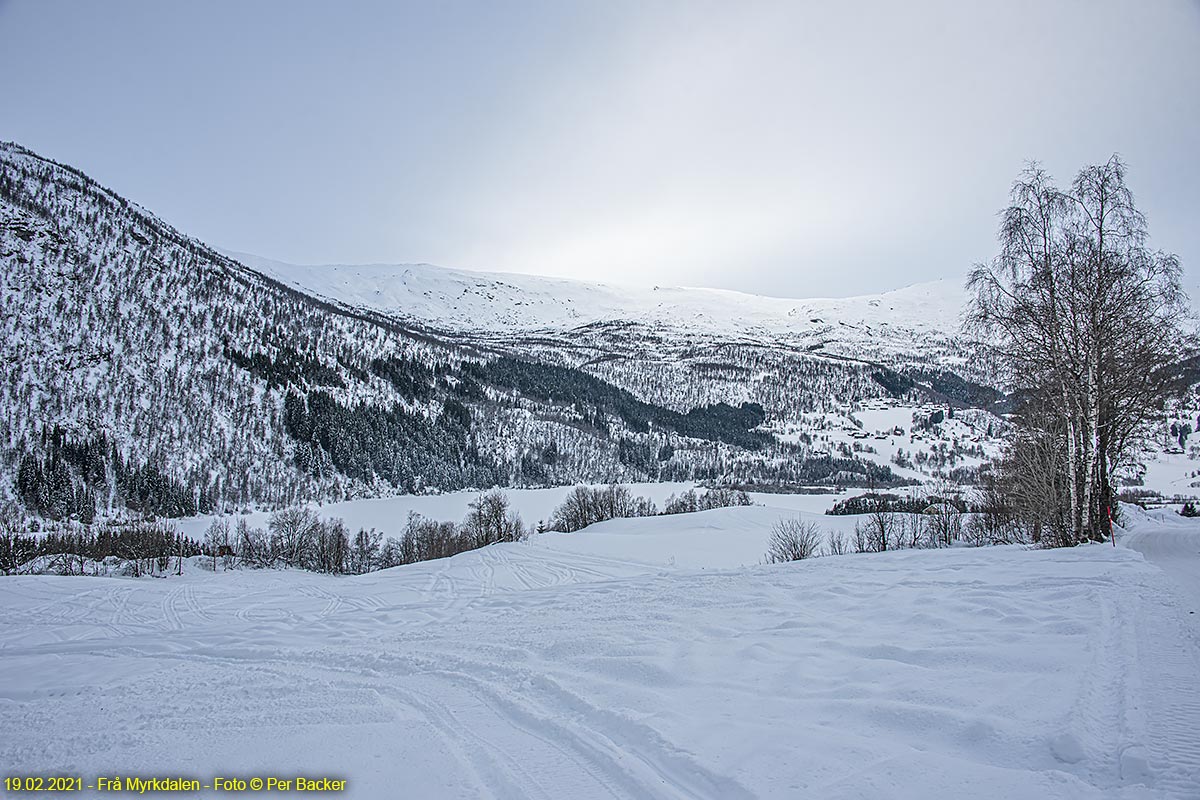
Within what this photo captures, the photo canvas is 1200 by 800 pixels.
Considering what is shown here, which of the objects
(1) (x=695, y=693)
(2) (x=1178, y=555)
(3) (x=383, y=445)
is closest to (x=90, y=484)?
(3) (x=383, y=445)

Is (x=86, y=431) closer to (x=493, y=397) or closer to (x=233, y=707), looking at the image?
(x=493, y=397)

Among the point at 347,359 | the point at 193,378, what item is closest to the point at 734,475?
the point at 347,359

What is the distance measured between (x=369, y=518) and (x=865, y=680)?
8727 centimetres

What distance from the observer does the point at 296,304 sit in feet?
552

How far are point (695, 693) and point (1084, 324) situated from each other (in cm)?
1451

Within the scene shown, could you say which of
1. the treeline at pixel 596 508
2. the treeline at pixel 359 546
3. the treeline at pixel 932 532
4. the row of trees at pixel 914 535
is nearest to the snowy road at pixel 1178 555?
the treeline at pixel 932 532

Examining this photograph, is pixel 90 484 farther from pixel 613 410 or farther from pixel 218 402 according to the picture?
pixel 613 410

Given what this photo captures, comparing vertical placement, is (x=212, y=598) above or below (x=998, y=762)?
below

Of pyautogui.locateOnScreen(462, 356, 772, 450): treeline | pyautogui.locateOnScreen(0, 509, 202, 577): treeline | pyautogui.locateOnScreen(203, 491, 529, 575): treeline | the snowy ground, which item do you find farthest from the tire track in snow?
pyautogui.locateOnScreen(462, 356, 772, 450): treeline

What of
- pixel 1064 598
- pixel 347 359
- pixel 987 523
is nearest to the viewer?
pixel 1064 598

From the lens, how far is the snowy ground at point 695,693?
409 centimetres

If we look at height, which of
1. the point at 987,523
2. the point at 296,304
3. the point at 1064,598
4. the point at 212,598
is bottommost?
the point at 212,598

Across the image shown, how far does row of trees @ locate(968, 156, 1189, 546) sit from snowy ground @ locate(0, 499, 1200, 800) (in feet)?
12.6

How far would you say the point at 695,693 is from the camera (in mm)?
5582
